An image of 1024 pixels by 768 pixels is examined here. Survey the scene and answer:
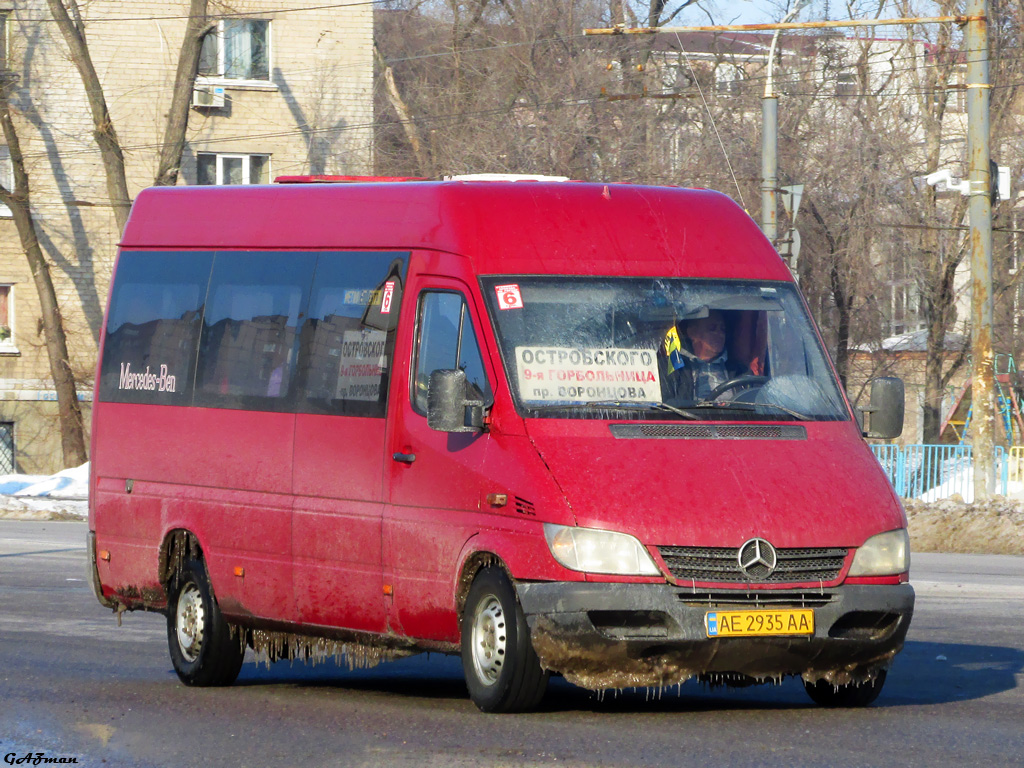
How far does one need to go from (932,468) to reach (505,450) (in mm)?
22208

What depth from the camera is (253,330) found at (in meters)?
9.94

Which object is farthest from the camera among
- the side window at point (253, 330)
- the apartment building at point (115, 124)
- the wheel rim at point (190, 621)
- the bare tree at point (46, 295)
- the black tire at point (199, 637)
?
the apartment building at point (115, 124)

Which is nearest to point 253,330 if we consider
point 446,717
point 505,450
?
point 505,450

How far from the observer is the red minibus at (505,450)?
7.63 m

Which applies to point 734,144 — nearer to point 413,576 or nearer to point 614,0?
point 614,0

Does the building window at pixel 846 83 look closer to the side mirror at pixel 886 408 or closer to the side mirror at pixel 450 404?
the side mirror at pixel 886 408

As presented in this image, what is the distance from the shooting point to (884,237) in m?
37.2

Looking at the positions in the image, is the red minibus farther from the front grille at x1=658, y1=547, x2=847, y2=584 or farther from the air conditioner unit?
the air conditioner unit

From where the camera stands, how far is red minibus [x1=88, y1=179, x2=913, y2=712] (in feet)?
25.0

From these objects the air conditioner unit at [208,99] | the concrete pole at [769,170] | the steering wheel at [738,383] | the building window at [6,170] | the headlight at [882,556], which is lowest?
the headlight at [882,556]

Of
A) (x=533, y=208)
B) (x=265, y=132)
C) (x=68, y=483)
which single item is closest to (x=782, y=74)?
(x=265, y=132)

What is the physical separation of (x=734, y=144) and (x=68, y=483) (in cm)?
1452

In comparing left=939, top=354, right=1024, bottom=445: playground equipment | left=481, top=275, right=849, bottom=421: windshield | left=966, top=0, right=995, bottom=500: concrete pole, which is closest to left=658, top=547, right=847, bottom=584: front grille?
left=481, top=275, right=849, bottom=421: windshield

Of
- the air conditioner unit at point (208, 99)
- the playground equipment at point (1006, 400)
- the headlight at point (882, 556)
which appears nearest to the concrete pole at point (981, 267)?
the playground equipment at point (1006, 400)
